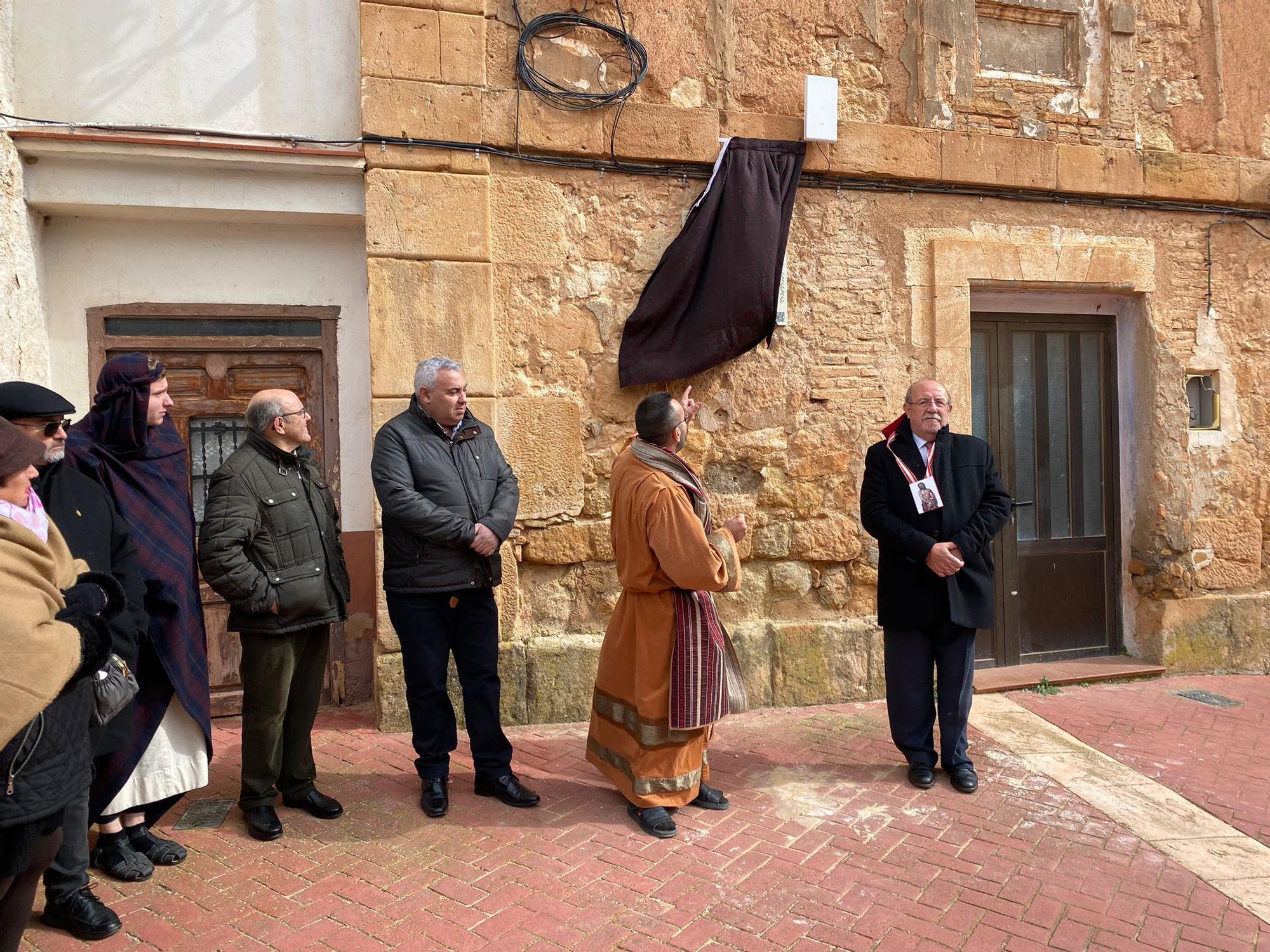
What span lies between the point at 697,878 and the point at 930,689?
1605mm

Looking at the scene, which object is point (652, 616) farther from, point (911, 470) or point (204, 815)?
point (204, 815)

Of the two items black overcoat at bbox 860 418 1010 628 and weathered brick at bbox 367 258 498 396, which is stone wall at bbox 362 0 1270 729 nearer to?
weathered brick at bbox 367 258 498 396

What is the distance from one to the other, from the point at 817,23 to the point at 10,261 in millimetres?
4643

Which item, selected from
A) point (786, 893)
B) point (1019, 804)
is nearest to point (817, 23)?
point (1019, 804)

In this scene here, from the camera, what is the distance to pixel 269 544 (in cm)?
358

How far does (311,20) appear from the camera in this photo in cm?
490

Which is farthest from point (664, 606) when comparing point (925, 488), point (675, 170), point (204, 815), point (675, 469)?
point (675, 170)

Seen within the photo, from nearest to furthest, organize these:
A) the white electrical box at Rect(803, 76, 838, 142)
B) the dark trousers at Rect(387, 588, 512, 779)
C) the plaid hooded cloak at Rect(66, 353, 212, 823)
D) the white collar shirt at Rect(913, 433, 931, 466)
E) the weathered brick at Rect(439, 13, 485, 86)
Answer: the plaid hooded cloak at Rect(66, 353, 212, 823) → the dark trousers at Rect(387, 588, 512, 779) → the white collar shirt at Rect(913, 433, 931, 466) → the weathered brick at Rect(439, 13, 485, 86) → the white electrical box at Rect(803, 76, 838, 142)

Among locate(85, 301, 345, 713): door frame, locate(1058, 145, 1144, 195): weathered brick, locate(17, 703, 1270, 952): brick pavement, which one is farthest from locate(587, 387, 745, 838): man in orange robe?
locate(1058, 145, 1144, 195): weathered brick

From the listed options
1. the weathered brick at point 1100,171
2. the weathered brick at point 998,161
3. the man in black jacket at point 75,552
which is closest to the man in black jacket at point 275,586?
the man in black jacket at point 75,552

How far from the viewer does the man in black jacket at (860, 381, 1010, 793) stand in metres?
4.12

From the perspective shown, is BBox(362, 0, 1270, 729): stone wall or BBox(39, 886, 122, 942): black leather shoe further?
BBox(362, 0, 1270, 729): stone wall

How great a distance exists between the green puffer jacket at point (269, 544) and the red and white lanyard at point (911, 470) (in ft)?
8.38

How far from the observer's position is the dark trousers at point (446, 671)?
3818mm
